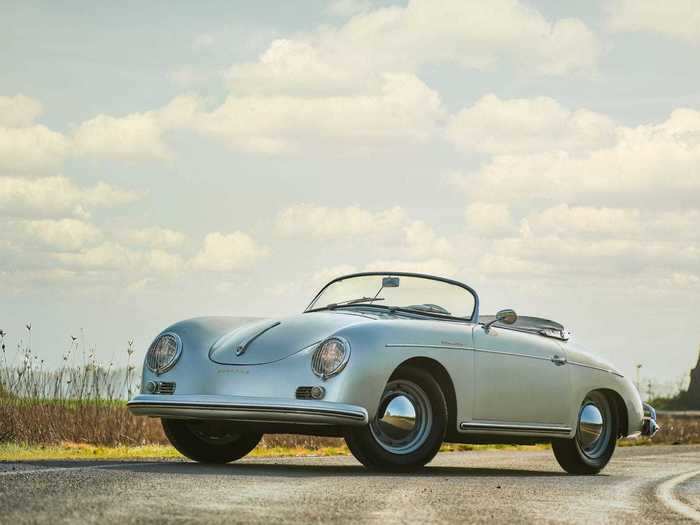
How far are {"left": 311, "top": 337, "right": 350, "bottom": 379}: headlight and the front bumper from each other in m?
0.25

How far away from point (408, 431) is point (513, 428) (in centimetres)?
137

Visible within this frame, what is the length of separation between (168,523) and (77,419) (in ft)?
33.4

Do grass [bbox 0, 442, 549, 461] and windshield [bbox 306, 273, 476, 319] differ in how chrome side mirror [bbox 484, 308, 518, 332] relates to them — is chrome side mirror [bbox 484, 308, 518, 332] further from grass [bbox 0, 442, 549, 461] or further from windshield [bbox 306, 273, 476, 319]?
grass [bbox 0, 442, 549, 461]

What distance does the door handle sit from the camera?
10.9 meters

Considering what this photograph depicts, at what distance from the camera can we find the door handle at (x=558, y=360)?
35.6 feet

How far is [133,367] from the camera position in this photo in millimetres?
17562

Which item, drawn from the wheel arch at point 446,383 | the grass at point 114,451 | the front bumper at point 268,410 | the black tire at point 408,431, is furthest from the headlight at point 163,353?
the grass at point 114,451

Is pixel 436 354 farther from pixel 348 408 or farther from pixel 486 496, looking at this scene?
pixel 486 496

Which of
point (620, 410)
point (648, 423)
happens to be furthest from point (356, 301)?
point (648, 423)

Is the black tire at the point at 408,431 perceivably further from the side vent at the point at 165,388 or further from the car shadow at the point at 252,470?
the side vent at the point at 165,388

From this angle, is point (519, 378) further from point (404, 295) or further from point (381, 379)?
point (381, 379)

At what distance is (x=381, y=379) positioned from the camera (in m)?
8.89

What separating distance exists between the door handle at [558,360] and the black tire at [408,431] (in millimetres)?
1874

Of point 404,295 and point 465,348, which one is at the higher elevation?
point 404,295
